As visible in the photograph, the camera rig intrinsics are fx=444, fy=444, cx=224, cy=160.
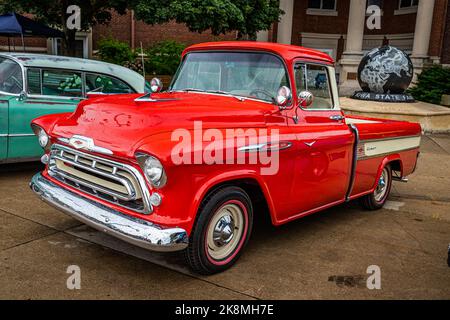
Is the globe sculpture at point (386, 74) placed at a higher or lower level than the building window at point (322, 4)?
lower

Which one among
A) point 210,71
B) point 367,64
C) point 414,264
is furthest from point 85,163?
point 367,64

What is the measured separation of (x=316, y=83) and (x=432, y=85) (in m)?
14.6

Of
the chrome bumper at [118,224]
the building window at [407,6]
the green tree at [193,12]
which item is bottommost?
the chrome bumper at [118,224]

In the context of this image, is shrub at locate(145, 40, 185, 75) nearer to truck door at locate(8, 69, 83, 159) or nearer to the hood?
truck door at locate(8, 69, 83, 159)

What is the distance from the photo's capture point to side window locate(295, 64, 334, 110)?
4180 millimetres

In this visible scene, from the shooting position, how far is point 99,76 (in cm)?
662

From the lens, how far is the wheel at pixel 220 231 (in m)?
3.26

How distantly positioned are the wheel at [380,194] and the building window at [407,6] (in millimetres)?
19775

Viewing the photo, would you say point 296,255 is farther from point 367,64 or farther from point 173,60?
point 173,60

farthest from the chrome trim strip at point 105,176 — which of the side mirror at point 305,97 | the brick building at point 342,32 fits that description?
the brick building at point 342,32

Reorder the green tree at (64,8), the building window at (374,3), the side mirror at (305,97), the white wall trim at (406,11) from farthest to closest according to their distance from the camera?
1. the building window at (374,3)
2. the white wall trim at (406,11)
3. the green tree at (64,8)
4. the side mirror at (305,97)

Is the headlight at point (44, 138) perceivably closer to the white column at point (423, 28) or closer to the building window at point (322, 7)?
the white column at point (423, 28)

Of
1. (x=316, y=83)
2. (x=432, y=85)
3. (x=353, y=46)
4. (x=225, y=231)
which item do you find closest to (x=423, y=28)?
(x=353, y=46)

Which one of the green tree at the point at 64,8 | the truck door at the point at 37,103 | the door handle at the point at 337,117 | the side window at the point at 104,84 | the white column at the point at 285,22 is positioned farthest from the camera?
the white column at the point at 285,22
